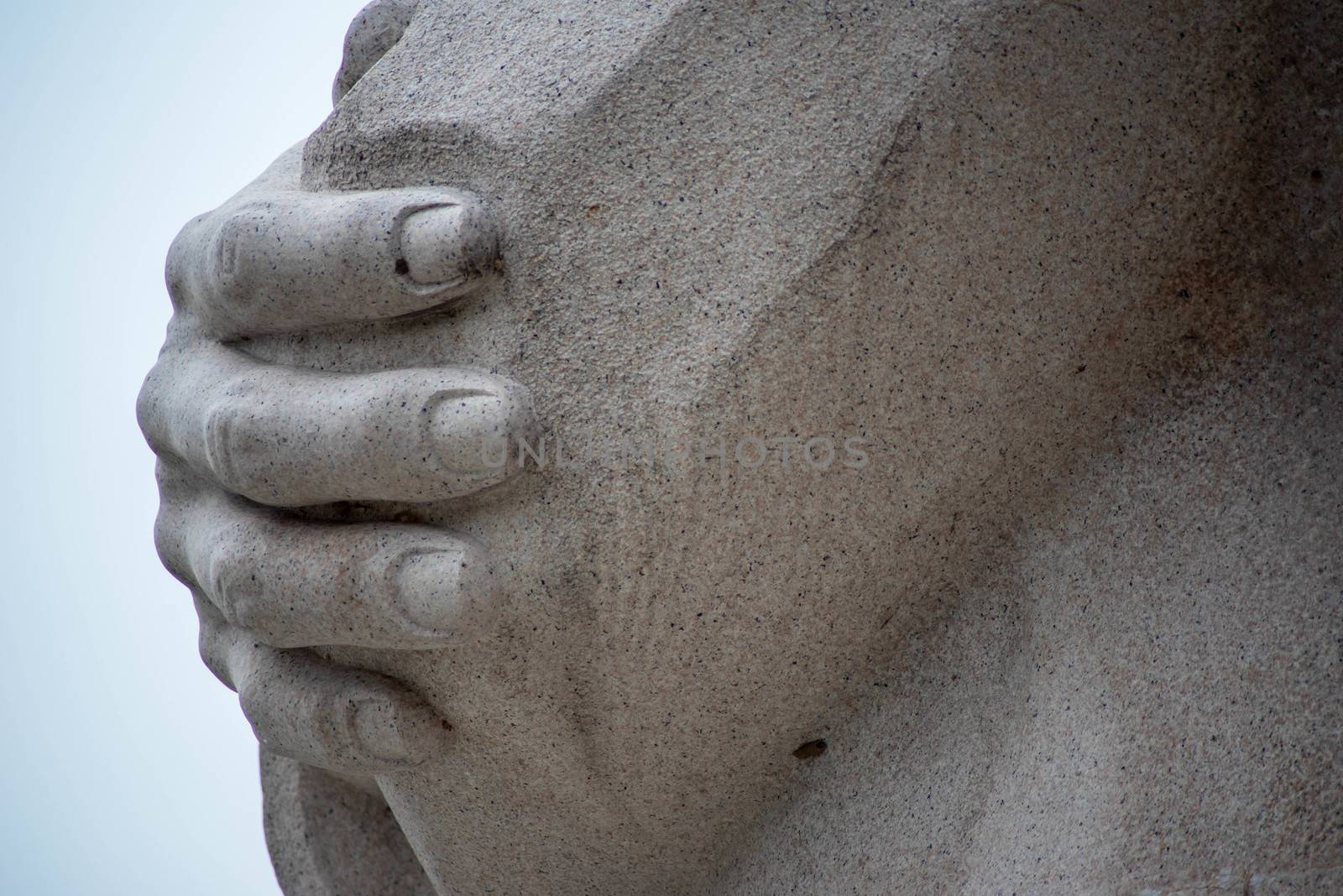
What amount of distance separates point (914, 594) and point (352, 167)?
1.70 feet

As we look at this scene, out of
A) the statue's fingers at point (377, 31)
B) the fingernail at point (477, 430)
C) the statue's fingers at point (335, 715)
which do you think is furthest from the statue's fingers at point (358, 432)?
the statue's fingers at point (377, 31)

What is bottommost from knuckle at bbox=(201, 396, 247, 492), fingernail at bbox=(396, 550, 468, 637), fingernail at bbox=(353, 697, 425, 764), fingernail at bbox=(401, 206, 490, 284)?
fingernail at bbox=(353, 697, 425, 764)

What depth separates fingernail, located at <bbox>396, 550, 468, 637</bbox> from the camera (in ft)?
2.64

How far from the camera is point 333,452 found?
0.81m

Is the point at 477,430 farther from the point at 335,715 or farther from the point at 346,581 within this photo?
the point at 335,715

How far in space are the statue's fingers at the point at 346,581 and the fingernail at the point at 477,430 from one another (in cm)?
7

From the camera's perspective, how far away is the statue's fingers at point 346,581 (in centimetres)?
81

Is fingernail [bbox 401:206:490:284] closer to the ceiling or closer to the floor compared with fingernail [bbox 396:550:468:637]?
closer to the ceiling

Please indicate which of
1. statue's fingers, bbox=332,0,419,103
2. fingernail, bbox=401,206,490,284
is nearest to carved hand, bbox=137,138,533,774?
fingernail, bbox=401,206,490,284

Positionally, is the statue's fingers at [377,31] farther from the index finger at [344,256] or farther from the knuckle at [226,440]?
the knuckle at [226,440]

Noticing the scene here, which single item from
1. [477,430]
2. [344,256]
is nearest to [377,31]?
[344,256]

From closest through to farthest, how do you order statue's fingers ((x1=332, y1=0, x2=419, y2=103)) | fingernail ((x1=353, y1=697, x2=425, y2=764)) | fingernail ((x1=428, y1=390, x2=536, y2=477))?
fingernail ((x1=428, y1=390, x2=536, y2=477))
fingernail ((x1=353, y1=697, x2=425, y2=764))
statue's fingers ((x1=332, y1=0, x2=419, y2=103))

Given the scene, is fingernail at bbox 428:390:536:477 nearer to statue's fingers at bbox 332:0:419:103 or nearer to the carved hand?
the carved hand

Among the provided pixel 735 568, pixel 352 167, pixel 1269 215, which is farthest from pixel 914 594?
pixel 352 167
